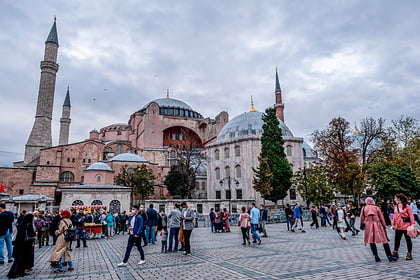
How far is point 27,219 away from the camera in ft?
21.5

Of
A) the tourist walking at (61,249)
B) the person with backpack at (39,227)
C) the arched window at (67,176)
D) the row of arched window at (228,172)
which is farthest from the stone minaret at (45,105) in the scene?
the tourist walking at (61,249)

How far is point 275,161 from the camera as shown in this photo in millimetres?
29719

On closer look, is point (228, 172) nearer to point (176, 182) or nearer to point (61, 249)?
point (176, 182)

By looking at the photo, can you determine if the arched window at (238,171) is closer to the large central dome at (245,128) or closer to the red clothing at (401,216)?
the large central dome at (245,128)

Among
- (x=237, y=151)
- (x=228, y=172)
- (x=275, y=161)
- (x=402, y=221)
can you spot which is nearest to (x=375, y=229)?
(x=402, y=221)

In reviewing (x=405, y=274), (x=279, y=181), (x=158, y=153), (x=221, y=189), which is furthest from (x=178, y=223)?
(x=158, y=153)

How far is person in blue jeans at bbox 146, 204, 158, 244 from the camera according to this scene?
1084cm

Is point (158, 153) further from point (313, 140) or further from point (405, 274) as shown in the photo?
point (405, 274)

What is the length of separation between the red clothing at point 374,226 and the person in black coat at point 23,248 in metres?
7.47

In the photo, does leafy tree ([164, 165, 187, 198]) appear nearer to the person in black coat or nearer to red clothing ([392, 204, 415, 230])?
the person in black coat

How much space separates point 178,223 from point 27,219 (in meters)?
3.94

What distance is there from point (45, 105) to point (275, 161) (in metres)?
35.5

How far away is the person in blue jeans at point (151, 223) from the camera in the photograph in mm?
10841

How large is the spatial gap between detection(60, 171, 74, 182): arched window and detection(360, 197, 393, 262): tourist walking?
47017mm
